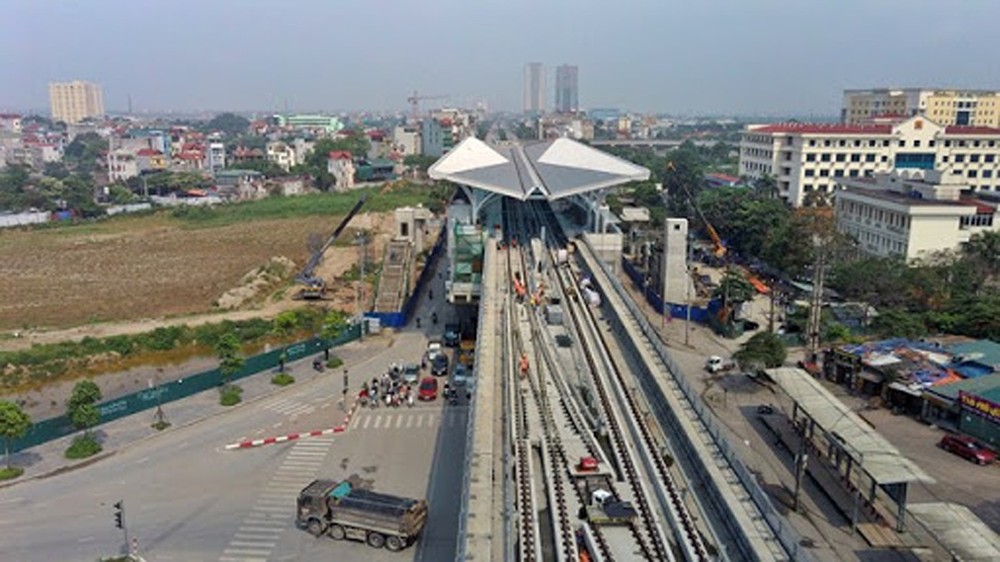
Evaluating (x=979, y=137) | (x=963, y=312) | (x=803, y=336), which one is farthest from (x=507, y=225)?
(x=979, y=137)

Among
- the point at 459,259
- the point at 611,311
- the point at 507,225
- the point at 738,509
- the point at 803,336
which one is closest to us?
the point at 738,509

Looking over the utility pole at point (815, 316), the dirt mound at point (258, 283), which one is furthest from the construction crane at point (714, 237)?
the dirt mound at point (258, 283)

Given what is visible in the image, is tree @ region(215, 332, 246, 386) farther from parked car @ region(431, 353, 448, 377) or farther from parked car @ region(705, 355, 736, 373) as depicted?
parked car @ region(705, 355, 736, 373)

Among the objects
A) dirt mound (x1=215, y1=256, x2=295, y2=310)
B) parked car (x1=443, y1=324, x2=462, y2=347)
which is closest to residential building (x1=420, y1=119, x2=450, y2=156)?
dirt mound (x1=215, y1=256, x2=295, y2=310)

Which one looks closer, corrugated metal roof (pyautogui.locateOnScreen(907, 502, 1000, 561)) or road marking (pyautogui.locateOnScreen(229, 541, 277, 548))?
corrugated metal roof (pyautogui.locateOnScreen(907, 502, 1000, 561))

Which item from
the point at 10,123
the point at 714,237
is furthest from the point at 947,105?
the point at 10,123

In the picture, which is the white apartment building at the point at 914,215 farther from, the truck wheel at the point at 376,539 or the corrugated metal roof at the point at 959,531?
the truck wheel at the point at 376,539

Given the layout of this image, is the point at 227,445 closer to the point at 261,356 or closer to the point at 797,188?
the point at 261,356
